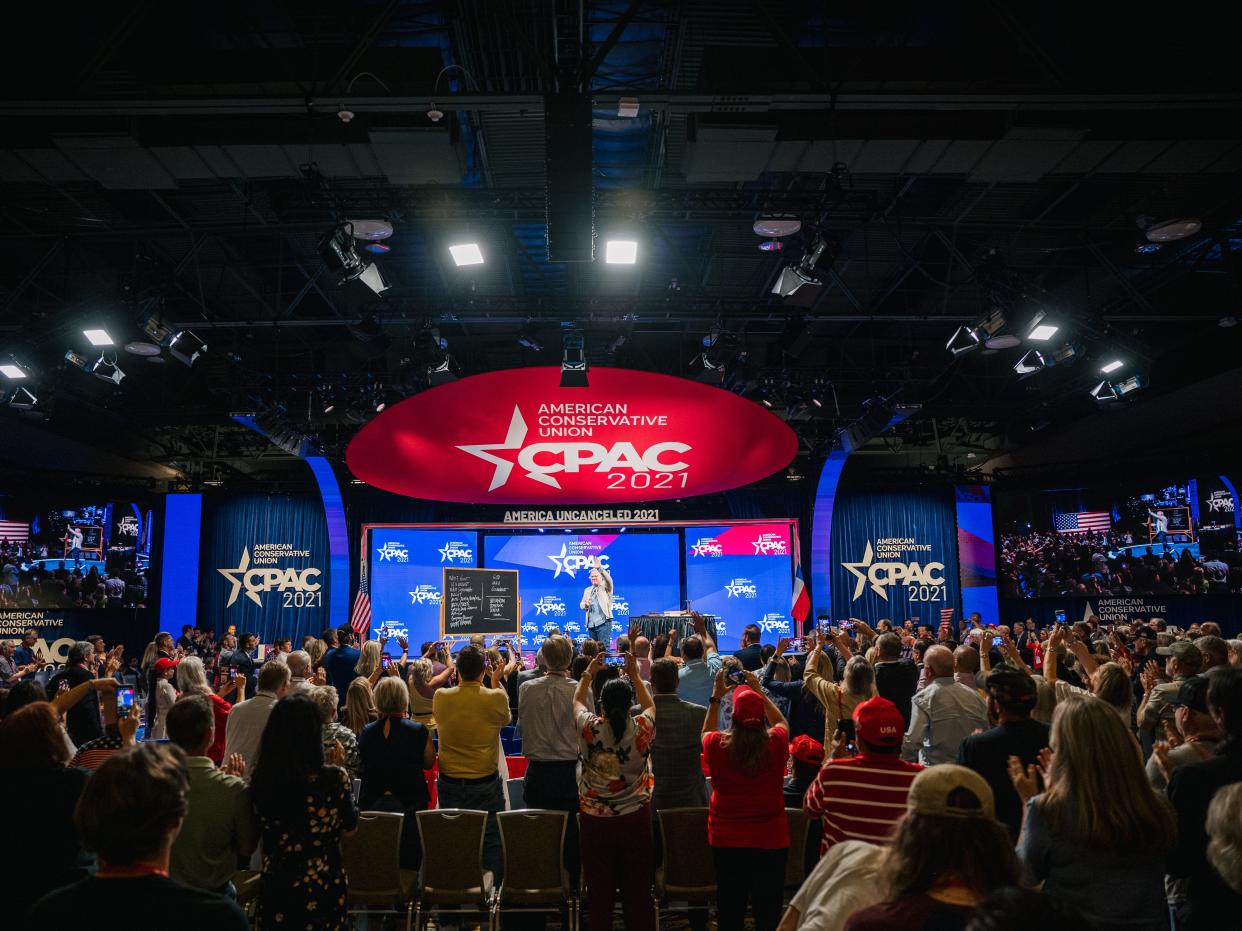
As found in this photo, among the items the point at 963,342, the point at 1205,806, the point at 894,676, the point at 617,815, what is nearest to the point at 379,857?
the point at 617,815

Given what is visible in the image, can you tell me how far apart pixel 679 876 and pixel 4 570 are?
16.7m

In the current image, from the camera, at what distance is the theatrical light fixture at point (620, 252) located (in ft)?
30.0

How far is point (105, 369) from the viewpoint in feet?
36.6

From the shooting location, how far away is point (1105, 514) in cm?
1678

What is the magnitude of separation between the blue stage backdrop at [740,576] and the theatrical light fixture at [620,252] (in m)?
9.41

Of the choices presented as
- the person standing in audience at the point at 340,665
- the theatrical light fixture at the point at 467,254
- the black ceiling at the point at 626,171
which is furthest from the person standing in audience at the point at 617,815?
the theatrical light fixture at the point at 467,254

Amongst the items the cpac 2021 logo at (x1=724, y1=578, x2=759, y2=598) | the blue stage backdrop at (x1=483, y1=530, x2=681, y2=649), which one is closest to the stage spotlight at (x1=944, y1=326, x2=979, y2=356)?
the cpac 2021 logo at (x1=724, y1=578, x2=759, y2=598)

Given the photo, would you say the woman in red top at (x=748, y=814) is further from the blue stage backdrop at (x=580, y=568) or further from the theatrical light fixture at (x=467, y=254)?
the blue stage backdrop at (x=580, y=568)

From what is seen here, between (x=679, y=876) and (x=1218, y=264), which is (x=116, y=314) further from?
(x=1218, y=264)

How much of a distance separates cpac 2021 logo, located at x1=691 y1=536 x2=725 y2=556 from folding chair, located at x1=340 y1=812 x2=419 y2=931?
45.0ft

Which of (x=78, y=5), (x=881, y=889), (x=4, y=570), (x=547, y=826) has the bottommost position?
(x=547, y=826)

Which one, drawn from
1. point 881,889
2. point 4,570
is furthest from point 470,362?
point 881,889

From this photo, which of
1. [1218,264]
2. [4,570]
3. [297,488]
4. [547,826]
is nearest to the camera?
[547,826]

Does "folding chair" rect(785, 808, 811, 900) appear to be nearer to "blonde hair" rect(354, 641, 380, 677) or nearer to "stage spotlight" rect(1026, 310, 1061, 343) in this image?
"blonde hair" rect(354, 641, 380, 677)
